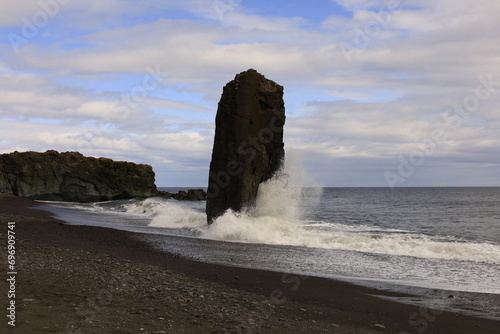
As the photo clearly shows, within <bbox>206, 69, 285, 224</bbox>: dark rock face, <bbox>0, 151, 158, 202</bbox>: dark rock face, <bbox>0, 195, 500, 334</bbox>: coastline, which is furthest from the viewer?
<bbox>0, 151, 158, 202</bbox>: dark rock face

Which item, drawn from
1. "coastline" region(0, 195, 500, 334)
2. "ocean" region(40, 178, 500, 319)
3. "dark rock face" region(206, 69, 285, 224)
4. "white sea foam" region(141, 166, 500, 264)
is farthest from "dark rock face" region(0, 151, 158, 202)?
"coastline" region(0, 195, 500, 334)

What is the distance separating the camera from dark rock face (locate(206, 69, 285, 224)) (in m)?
22.8

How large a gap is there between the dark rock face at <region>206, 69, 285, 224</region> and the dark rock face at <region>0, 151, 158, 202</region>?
4146 cm

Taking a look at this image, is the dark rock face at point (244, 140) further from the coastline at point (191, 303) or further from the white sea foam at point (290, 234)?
the coastline at point (191, 303)

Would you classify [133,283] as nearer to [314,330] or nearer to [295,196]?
[314,330]

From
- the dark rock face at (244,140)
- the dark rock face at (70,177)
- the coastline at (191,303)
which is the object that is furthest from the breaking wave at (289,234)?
the dark rock face at (70,177)

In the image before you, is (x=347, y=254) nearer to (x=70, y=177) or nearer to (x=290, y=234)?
(x=290, y=234)

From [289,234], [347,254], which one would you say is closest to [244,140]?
[289,234]

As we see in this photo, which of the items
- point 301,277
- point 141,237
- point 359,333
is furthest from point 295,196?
point 359,333

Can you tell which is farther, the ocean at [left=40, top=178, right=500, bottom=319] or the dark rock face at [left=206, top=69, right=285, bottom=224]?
the dark rock face at [left=206, top=69, right=285, bottom=224]

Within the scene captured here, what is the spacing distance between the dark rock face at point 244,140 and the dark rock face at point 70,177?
41463mm

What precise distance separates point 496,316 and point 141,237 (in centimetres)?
1317

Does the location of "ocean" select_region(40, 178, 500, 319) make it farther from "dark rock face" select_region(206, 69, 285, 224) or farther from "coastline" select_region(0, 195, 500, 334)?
"dark rock face" select_region(206, 69, 285, 224)

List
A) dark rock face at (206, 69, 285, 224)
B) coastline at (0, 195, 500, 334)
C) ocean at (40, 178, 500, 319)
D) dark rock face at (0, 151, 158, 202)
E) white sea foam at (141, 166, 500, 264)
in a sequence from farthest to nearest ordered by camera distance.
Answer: dark rock face at (0, 151, 158, 202)
dark rock face at (206, 69, 285, 224)
white sea foam at (141, 166, 500, 264)
ocean at (40, 178, 500, 319)
coastline at (0, 195, 500, 334)
